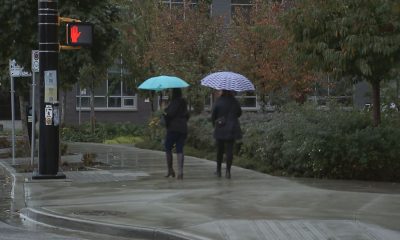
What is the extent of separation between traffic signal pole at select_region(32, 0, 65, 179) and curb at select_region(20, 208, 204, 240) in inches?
131

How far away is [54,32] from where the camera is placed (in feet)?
43.6

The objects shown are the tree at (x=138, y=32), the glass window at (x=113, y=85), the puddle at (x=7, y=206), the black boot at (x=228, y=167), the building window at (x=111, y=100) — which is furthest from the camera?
the building window at (x=111, y=100)

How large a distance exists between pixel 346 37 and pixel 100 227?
6906 mm

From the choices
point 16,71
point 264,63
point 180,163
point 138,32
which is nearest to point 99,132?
point 138,32

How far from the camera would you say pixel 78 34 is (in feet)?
43.2

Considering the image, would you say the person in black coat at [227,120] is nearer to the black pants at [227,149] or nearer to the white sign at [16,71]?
the black pants at [227,149]

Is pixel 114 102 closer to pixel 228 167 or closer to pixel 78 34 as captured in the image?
pixel 78 34

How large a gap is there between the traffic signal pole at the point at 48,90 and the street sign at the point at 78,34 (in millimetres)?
332

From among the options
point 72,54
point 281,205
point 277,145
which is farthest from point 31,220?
point 277,145

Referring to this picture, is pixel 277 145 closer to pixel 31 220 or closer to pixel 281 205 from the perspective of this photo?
pixel 281 205

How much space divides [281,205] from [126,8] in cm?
1923

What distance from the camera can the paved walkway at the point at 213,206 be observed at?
330 inches

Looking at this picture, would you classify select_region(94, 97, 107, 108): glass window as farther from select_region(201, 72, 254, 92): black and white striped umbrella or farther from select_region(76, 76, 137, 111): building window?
select_region(201, 72, 254, 92): black and white striped umbrella

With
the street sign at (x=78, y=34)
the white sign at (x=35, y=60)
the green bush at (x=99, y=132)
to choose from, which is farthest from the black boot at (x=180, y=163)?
the green bush at (x=99, y=132)
